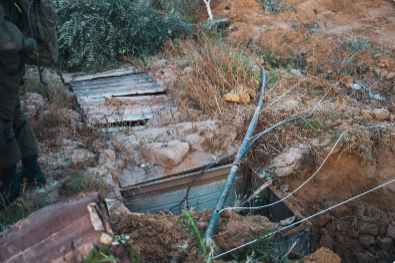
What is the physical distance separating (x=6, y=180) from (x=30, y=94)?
213 cm

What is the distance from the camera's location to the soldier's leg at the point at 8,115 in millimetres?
2627

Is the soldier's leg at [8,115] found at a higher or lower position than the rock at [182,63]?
higher

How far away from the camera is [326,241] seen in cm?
340

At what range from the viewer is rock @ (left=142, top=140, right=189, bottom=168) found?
3627 mm

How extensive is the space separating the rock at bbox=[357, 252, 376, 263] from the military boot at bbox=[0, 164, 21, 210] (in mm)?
3345

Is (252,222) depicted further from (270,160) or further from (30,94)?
(30,94)

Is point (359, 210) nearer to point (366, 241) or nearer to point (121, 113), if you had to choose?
point (366, 241)

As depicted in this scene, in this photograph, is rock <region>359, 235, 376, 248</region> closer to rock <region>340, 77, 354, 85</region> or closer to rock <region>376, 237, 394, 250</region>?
rock <region>376, 237, 394, 250</region>

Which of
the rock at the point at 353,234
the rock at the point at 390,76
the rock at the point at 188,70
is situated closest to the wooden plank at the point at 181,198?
the rock at the point at 353,234

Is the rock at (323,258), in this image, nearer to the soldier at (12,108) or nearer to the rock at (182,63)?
the soldier at (12,108)

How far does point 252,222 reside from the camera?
9.13ft

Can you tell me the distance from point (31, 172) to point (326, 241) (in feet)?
9.92

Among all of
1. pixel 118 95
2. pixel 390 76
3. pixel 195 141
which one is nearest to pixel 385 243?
pixel 195 141

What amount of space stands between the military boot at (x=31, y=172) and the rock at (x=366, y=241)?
328 cm
